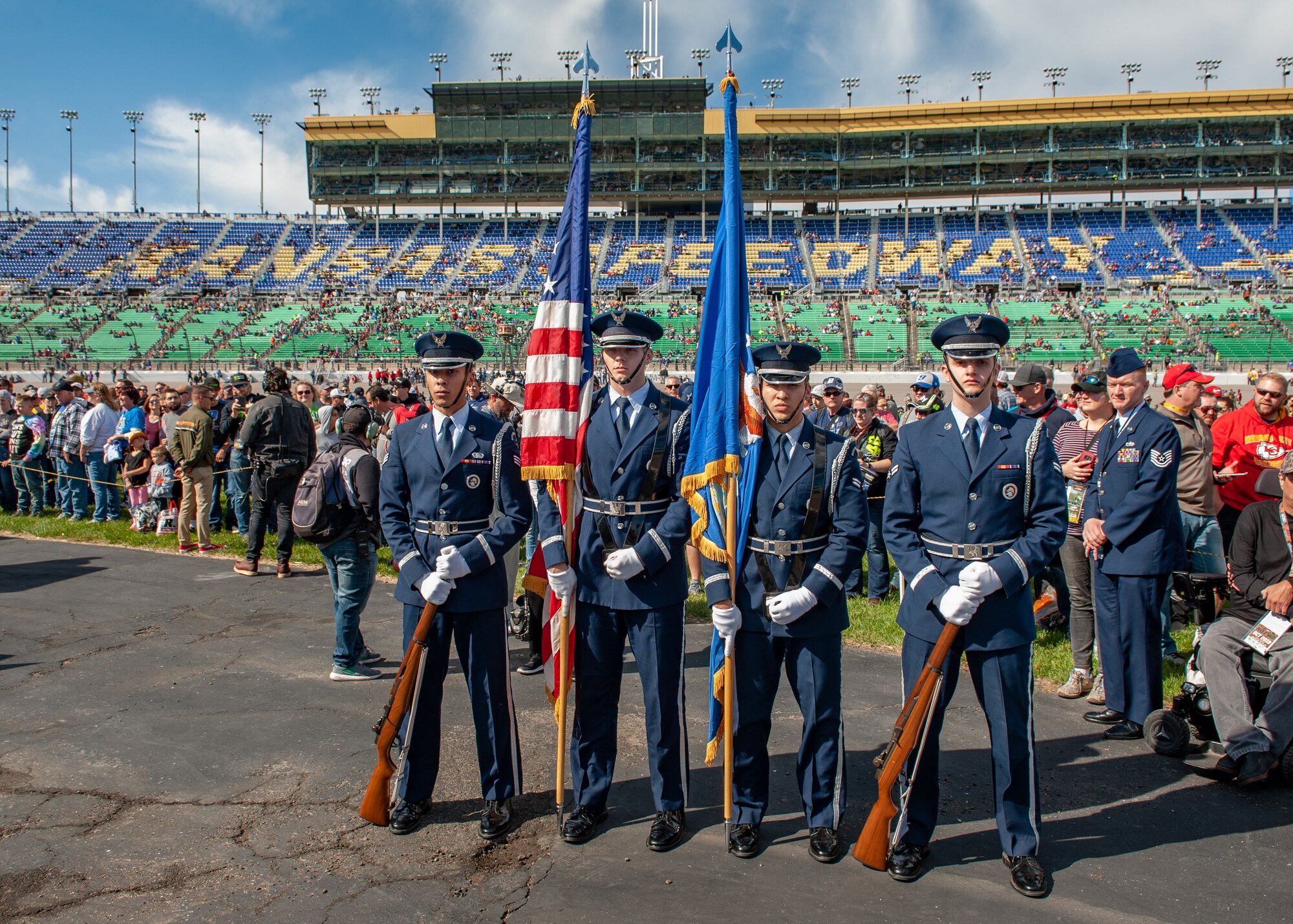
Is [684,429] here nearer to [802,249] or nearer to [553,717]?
[553,717]

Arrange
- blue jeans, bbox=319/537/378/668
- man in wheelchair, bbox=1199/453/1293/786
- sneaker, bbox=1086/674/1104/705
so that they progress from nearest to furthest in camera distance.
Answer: man in wheelchair, bbox=1199/453/1293/786 < sneaker, bbox=1086/674/1104/705 < blue jeans, bbox=319/537/378/668

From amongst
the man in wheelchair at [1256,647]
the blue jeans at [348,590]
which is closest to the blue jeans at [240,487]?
the blue jeans at [348,590]

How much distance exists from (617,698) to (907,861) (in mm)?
1431

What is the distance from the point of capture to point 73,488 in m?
12.3

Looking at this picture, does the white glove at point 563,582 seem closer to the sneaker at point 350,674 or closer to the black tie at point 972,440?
the black tie at point 972,440

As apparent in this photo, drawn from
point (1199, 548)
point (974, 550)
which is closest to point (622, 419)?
point (974, 550)

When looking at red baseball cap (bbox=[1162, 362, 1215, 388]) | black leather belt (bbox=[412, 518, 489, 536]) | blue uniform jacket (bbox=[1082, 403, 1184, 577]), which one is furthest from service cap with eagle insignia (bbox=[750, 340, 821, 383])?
red baseball cap (bbox=[1162, 362, 1215, 388])

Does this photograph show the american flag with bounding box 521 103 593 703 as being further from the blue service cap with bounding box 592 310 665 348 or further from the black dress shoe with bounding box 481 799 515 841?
the black dress shoe with bounding box 481 799 515 841

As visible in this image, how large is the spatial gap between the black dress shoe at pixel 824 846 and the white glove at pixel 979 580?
124 cm

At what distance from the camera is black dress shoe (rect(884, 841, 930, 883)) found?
11.5 ft

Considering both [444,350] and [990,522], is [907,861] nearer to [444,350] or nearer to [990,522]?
[990,522]

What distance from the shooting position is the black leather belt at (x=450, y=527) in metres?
4.15

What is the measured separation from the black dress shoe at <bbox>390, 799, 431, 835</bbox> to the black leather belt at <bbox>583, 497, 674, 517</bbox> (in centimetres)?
164

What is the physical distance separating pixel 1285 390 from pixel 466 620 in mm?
6440
